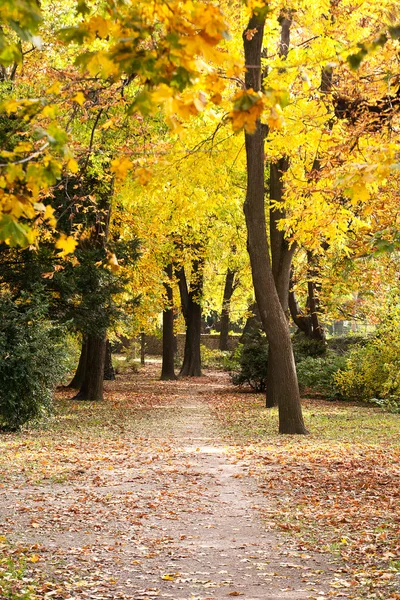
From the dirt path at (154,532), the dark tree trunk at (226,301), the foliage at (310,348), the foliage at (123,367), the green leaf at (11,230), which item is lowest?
the dirt path at (154,532)

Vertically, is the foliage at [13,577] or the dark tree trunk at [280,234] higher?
the dark tree trunk at [280,234]

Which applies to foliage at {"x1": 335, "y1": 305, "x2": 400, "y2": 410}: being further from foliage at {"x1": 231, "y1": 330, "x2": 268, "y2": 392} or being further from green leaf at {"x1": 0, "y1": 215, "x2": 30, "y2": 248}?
Answer: green leaf at {"x1": 0, "y1": 215, "x2": 30, "y2": 248}

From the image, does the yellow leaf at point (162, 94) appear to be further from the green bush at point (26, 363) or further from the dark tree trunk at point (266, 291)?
the green bush at point (26, 363)

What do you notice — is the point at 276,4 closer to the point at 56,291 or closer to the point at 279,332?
the point at 279,332

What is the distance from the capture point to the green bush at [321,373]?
24719mm

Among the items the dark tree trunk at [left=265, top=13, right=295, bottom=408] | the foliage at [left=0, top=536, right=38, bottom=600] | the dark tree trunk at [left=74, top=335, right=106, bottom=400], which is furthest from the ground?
the dark tree trunk at [left=74, top=335, right=106, bottom=400]

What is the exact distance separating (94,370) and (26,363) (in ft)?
26.4

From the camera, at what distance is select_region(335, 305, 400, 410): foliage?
20.6m

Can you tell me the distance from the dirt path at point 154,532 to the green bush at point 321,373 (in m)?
12.6

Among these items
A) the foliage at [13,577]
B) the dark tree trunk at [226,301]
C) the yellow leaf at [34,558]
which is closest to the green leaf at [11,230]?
the foliage at [13,577]

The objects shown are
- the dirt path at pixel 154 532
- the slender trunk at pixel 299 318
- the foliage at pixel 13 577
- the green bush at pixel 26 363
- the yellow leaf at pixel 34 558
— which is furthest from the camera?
the slender trunk at pixel 299 318

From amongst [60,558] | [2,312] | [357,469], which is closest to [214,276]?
[2,312]

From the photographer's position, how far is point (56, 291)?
745 inches

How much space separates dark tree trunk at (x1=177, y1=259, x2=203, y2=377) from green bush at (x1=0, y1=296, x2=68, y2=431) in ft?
57.4
